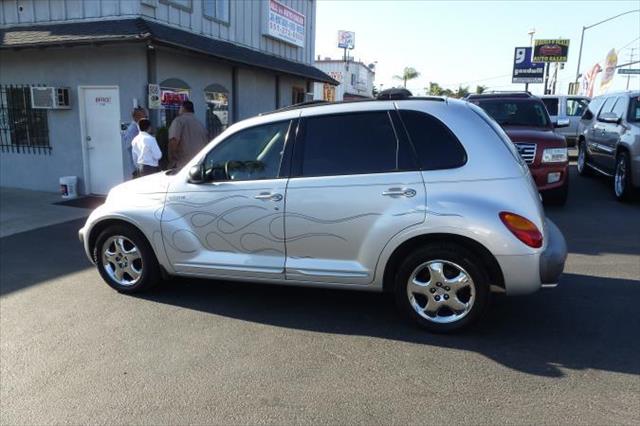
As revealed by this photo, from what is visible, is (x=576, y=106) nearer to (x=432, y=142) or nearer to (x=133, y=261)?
(x=432, y=142)

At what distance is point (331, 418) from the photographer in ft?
9.75

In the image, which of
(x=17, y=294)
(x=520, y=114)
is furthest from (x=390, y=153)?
(x=520, y=114)

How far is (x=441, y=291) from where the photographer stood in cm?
392

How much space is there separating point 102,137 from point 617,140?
1009 cm

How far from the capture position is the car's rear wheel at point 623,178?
882 cm

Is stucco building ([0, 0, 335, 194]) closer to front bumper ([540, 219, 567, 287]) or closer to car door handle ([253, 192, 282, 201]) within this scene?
car door handle ([253, 192, 282, 201])

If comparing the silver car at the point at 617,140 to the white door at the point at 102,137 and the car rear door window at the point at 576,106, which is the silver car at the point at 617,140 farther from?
the white door at the point at 102,137

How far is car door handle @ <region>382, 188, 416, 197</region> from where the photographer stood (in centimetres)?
387

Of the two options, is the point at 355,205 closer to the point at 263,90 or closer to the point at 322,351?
the point at 322,351

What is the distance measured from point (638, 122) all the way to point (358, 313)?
23.8 feet

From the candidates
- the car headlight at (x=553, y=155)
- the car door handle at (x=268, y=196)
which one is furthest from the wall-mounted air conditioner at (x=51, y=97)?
the car headlight at (x=553, y=155)

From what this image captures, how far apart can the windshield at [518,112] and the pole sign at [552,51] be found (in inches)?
1308

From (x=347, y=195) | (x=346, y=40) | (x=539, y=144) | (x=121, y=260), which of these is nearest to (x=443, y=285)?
(x=347, y=195)

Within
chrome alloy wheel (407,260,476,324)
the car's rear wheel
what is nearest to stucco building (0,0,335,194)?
chrome alloy wheel (407,260,476,324)
